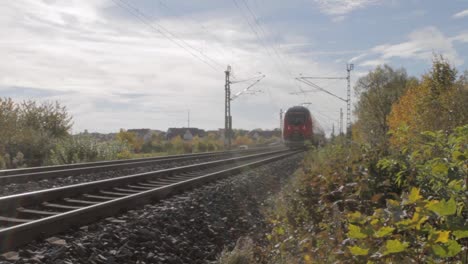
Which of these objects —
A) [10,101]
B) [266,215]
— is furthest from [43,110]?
[266,215]

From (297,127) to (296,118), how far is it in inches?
34.8

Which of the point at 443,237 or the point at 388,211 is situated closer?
the point at 443,237

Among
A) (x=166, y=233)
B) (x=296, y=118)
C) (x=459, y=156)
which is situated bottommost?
(x=166, y=233)

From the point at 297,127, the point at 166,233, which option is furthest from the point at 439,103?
the point at 166,233

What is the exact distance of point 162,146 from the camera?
54.1m

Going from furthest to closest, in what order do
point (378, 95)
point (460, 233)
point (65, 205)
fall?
point (378, 95) < point (65, 205) < point (460, 233)

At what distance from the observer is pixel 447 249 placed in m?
2.30

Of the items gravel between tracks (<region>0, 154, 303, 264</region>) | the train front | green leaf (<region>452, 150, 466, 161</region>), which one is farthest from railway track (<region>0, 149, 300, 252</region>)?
the train front

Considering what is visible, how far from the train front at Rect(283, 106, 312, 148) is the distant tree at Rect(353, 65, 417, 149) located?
16.9 m

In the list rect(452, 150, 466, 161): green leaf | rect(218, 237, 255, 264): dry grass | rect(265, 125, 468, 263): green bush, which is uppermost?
rect(452, 150, 466, 161): green leaf

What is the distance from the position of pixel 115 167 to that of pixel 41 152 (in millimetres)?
9690

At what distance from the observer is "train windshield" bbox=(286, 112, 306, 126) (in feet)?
130

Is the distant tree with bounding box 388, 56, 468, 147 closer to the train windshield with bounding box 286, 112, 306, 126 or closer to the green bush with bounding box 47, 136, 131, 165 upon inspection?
the train windshield with bounding box 286, 112, 306, 126

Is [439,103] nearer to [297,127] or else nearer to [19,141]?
[297,127]
